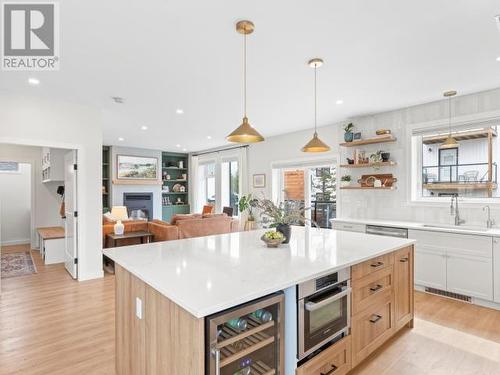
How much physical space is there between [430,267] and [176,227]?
4.14m

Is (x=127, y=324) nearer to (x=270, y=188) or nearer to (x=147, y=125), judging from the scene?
(x=147, y=125)

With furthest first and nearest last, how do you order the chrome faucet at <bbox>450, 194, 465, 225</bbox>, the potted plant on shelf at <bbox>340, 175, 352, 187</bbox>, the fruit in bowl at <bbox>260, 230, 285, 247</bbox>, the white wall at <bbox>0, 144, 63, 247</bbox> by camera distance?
the white wall at <bbox>0, 144, 63, 247</bbox> < the potted plant on shelf at <bbox>340, 175, 352, 187</bbox> < the chrome faucet at <bbox>450, 194, 465, 225</bbox> < the fruit in bowl at <bbox>260, 230, 285, 247</bbox>

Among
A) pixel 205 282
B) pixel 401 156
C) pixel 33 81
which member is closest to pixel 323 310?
pixel 205 282

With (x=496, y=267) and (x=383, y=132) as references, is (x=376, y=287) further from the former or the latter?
(x=383, y=132)

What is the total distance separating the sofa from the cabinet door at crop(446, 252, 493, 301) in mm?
4139

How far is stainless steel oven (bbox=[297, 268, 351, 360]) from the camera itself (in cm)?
163

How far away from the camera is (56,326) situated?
2826 millimetres

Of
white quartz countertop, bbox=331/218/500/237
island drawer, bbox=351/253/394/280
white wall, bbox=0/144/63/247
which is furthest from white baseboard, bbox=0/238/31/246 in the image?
island drawer, bbox=351/253/394/280

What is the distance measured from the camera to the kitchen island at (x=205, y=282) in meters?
1.28

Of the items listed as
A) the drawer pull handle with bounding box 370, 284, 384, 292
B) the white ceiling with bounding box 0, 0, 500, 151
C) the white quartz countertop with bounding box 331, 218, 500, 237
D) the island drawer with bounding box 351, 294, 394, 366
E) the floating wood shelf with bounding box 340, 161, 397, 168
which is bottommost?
the island drawer with bounding box 351, 294, 394, 366

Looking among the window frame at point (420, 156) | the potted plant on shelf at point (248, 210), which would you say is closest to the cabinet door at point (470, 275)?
the window frame at point (420, 156)

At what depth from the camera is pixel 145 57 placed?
2.77 m

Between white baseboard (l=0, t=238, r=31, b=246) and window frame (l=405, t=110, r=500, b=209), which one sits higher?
window frame (l=405, t=110, r=500, b=209)

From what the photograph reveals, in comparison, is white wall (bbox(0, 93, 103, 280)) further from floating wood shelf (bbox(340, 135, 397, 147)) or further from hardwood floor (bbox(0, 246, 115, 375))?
floating wood shelf (bbox(340, 135, 397, 147))
